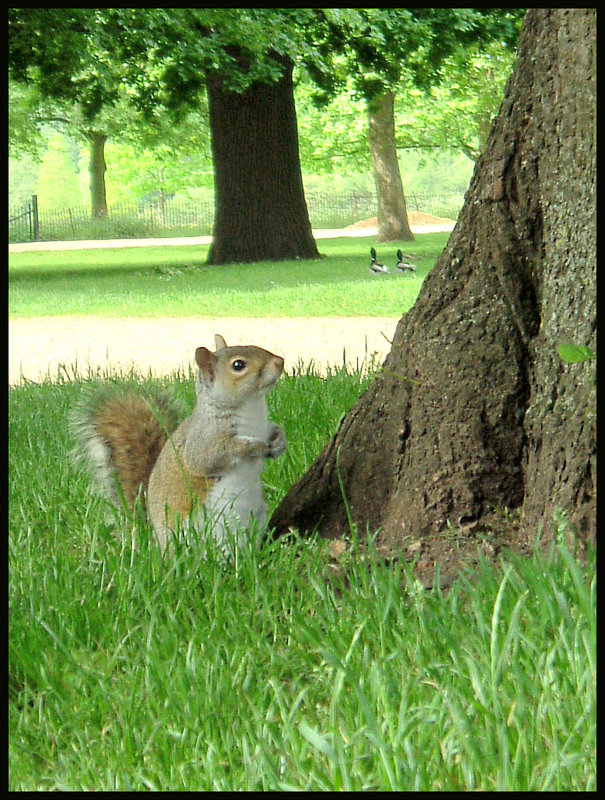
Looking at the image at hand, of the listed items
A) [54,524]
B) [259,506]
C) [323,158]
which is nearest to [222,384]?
[259,506]

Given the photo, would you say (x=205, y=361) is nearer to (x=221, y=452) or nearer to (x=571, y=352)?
(x=221, y=452)

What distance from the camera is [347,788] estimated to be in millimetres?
1585

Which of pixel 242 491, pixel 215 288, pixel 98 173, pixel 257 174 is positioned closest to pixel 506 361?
pixel 242 491

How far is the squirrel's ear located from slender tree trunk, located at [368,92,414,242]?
22.3m

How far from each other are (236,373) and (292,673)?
97 cm

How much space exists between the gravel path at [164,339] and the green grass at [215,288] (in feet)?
1.97

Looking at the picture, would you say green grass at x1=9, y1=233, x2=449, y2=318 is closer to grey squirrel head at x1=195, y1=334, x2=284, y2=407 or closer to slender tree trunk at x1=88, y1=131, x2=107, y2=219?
grey squirrel head at x1=195, y1=334, x2=284, y2=407

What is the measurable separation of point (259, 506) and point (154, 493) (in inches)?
12.5

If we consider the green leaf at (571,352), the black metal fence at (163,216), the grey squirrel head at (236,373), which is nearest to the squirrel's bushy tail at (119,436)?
the grey squirrel head at (236,373)

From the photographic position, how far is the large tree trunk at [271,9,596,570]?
2395 mm

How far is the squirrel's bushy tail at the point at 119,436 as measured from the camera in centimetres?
309

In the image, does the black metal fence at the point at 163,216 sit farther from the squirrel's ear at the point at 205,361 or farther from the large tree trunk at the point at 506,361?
the large tree trunk at the point at 506,361

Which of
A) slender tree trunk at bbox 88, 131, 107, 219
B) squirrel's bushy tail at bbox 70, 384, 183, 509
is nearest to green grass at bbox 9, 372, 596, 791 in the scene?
squirrel's bushy tail at bbox 70, 384, 183, 509
